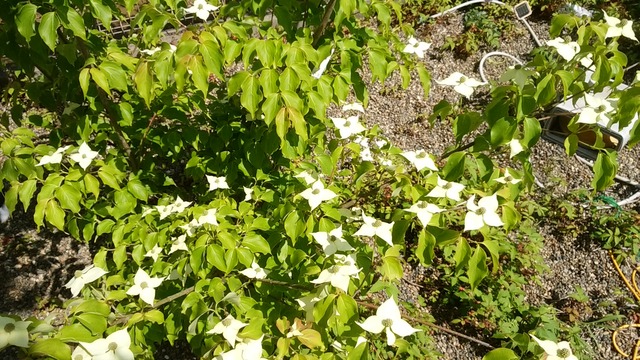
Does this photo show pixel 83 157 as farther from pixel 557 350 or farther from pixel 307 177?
pixel 557 350

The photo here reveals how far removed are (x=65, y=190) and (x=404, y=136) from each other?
2963mm

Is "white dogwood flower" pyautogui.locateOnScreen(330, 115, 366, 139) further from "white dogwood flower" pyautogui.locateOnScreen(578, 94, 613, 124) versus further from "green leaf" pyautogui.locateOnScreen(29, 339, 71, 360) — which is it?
"green leaf" pyautogui.locateOnScreen(29, 339, 71, 360)

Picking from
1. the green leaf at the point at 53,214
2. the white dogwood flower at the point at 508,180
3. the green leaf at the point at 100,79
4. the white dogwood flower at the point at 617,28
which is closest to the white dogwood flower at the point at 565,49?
the white dogwood flower at the point at 617,28

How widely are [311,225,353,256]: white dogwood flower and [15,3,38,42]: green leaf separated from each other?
104cm

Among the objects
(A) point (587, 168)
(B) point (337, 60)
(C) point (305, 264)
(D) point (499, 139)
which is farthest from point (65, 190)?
(A) point (587, 168)

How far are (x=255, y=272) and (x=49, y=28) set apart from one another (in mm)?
1049

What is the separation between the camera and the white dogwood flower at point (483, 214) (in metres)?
1.32

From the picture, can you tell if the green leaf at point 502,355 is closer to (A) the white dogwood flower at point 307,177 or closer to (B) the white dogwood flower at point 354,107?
(A) the white dogwood flower at point 307,177

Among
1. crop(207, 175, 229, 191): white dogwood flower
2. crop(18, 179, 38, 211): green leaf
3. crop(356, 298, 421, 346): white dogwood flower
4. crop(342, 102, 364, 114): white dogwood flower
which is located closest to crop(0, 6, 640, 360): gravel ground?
crop(342, 102, 364, 114): white dogwood flower

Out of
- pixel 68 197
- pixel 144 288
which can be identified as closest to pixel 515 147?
pixel 144 288

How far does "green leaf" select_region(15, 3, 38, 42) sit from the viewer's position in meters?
1.34

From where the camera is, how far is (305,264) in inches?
67.3

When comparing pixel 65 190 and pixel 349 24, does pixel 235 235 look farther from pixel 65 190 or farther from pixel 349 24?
A: pixel 349 24

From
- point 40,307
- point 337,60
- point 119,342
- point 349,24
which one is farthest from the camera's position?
point 40,307
